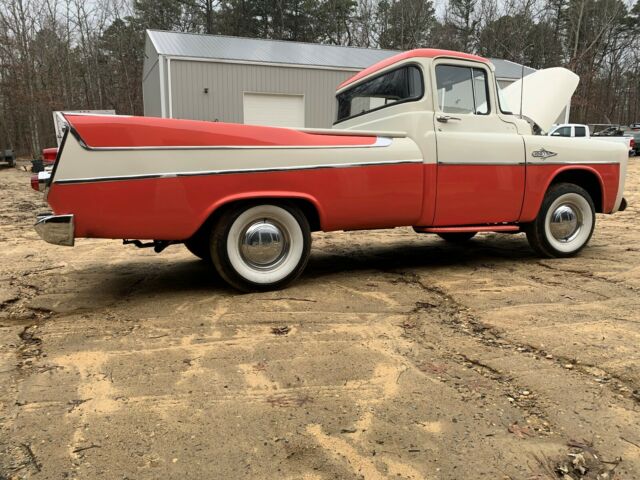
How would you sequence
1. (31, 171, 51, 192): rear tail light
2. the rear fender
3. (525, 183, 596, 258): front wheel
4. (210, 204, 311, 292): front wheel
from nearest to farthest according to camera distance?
(31, 171, 51, 192): rear tail light, the rear fender, (210, 204, 311, 292): front wheel, (525, 183, 596, 258): front wheel

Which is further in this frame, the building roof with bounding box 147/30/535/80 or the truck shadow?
the building roof with bounding box 147/30/535/80

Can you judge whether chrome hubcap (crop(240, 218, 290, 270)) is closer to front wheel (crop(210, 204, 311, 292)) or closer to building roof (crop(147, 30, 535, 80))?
front wheel (crop(210, 204, 311, 292))

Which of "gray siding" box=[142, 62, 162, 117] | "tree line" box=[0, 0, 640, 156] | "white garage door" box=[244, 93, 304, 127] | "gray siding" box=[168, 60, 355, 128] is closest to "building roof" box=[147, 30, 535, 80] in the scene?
"gray siding" box=[168, 60, 355, 128]

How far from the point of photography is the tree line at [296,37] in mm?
28011

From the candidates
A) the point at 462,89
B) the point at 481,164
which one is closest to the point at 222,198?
the point at 481,164

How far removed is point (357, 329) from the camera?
3561 millimetres

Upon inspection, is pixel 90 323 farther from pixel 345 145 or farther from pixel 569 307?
pixel 569 307

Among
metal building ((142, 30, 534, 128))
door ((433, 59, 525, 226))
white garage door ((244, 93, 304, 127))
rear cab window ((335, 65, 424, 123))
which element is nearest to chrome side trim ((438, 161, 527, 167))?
door ((433, 59, 525, 226))

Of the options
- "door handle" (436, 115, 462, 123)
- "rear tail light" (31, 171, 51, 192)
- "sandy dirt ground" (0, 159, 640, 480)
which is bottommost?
"sandy dirt ground" (0, 159, 640, 480)

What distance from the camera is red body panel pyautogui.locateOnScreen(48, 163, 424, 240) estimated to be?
3824mm

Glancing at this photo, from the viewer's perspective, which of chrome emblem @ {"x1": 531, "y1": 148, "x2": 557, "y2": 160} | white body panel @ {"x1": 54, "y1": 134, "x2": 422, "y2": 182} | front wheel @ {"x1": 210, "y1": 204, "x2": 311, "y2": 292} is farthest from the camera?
chrome emblem @ {"x1": 531, "y1": 148, "x2": 557, "y2": 160}

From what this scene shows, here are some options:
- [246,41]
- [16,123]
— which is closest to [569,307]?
[246,41]

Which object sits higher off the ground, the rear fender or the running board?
the rear fender

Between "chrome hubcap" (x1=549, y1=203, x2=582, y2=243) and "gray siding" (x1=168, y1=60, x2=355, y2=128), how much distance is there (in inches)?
559
